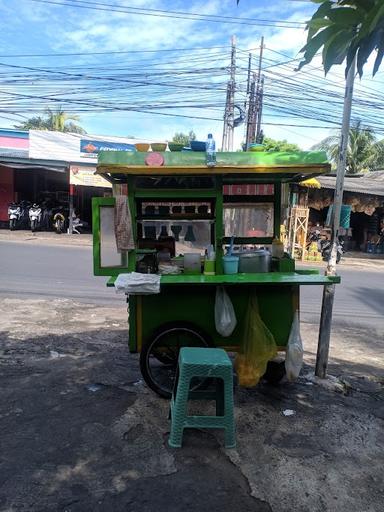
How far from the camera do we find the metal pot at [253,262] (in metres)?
4.32

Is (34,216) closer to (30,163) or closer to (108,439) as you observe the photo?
(30,163)

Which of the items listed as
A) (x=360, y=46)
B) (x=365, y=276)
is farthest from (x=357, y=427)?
(x=365, y=276)

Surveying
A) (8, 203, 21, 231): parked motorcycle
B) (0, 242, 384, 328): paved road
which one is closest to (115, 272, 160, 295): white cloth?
(0, 242, 384, 328): paved road

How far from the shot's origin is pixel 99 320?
266 inches

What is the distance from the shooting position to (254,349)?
3986 mm

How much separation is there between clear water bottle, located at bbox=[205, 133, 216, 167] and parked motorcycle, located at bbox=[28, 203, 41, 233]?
56.1 ft

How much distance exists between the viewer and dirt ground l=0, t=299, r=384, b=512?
8.79 feet

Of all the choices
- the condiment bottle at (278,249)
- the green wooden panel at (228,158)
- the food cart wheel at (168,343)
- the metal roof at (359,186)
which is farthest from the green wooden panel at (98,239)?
the metal roof at (359,186)

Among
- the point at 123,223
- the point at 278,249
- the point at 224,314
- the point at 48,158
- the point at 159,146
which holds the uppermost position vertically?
the point at 48,158

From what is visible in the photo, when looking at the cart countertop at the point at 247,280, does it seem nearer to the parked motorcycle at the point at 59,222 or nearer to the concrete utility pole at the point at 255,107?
the concrete utility pole at the point at 255,107

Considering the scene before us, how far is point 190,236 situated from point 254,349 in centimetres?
132

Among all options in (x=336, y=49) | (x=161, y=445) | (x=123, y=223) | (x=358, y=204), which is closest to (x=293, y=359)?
(x=161, y=445)

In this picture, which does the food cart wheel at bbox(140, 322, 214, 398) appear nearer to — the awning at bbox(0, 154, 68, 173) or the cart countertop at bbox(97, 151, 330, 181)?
the cart countertop at bbox(97, 151, 330, 181)

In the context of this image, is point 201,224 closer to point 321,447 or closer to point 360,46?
point 321,447
